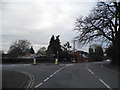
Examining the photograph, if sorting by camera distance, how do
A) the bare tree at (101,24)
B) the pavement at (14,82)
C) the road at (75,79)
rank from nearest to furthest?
the pavement at (14,82) < the road at (75,79) < the bare tree at (101,24)

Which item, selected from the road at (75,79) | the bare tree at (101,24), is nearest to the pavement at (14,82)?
the road at (75,79)

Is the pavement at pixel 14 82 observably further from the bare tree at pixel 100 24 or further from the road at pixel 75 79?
the bare tree at pixel 100 24

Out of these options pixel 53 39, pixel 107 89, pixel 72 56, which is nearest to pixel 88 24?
pixel 107 89

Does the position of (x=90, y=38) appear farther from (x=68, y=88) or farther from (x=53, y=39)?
(x=53, y=39)

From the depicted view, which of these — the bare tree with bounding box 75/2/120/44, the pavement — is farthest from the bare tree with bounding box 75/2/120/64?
the pavement

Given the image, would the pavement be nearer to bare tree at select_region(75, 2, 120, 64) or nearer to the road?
the road

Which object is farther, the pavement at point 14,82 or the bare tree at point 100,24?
the bare tree at point 100,24

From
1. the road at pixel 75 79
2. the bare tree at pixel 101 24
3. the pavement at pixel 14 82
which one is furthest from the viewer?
the bare tree at pixel 101 24

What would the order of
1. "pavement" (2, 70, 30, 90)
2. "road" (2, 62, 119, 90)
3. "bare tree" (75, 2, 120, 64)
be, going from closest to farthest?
"pavement" (2, 70, 30, 90) < "road" (2, 62, 119, 90) < "bare tree" (75, 2, 120, 64)

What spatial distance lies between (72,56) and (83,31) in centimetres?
4083

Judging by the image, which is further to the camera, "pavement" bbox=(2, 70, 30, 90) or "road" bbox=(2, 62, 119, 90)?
"road" bbox=(2, 62, 119, 90)

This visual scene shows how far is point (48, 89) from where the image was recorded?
1248 centimetres

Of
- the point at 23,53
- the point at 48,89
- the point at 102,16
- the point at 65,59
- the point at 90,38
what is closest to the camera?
the point at 48,89

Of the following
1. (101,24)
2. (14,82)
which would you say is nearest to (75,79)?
(14,82)
